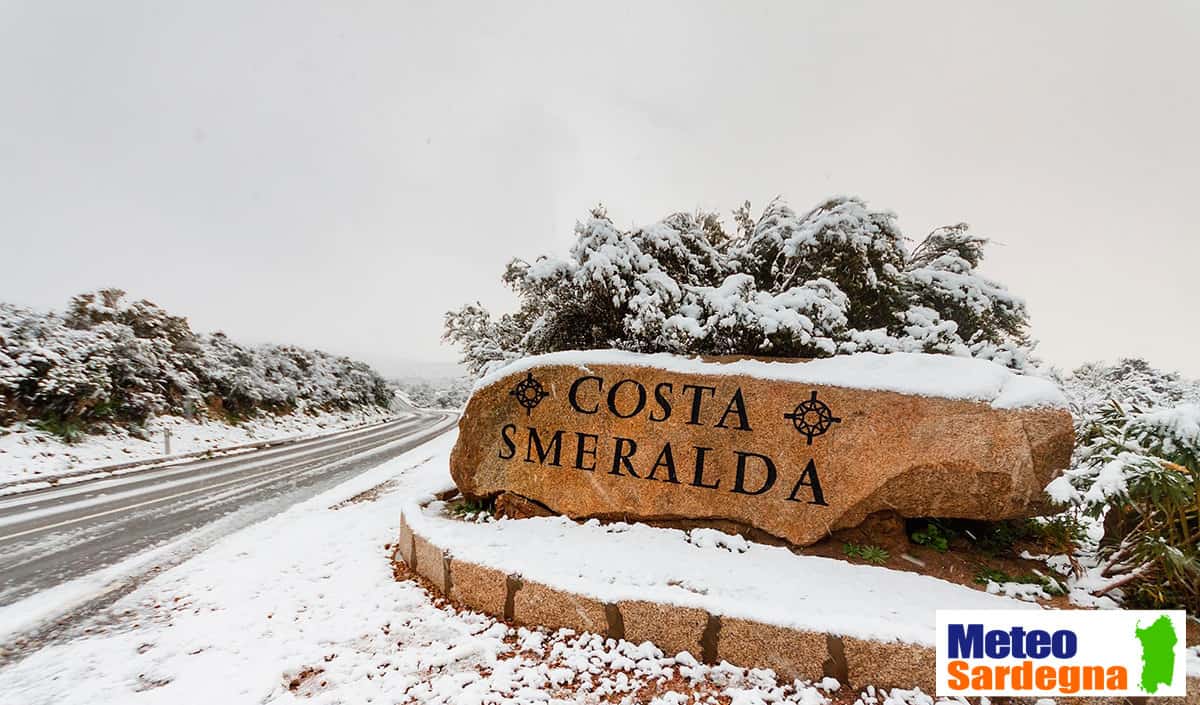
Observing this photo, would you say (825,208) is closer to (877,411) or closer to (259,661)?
(877,411)

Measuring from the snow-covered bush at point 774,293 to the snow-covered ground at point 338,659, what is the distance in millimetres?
2650

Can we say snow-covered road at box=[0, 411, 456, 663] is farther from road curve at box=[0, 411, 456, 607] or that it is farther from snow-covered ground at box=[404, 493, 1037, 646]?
snow-covered ground at box=[404, 493, 1037, 646]

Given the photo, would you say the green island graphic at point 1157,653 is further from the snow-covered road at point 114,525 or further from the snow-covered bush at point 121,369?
the snow-covered bush at point 121,369

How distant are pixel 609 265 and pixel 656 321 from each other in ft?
3.20

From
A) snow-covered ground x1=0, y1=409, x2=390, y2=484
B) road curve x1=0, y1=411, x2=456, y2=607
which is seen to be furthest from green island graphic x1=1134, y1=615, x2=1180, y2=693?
snow-covered ground x1=0, y1=409, x2=390, y2=484

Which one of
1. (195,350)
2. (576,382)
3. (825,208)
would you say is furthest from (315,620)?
(195,350)

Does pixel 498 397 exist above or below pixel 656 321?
below

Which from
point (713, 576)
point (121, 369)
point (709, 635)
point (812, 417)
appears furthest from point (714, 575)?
point (121, 369)

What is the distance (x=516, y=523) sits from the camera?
4.80 m

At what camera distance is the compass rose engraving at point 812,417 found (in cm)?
423

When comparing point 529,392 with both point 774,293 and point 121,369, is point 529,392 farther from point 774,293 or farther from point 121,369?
point 121,369

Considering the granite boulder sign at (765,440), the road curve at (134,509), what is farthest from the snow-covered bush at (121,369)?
the granite boulder sign at (765,440)

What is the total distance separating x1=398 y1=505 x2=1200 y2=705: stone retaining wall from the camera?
274cm

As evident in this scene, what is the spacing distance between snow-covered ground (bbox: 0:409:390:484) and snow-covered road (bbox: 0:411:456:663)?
1.42m
